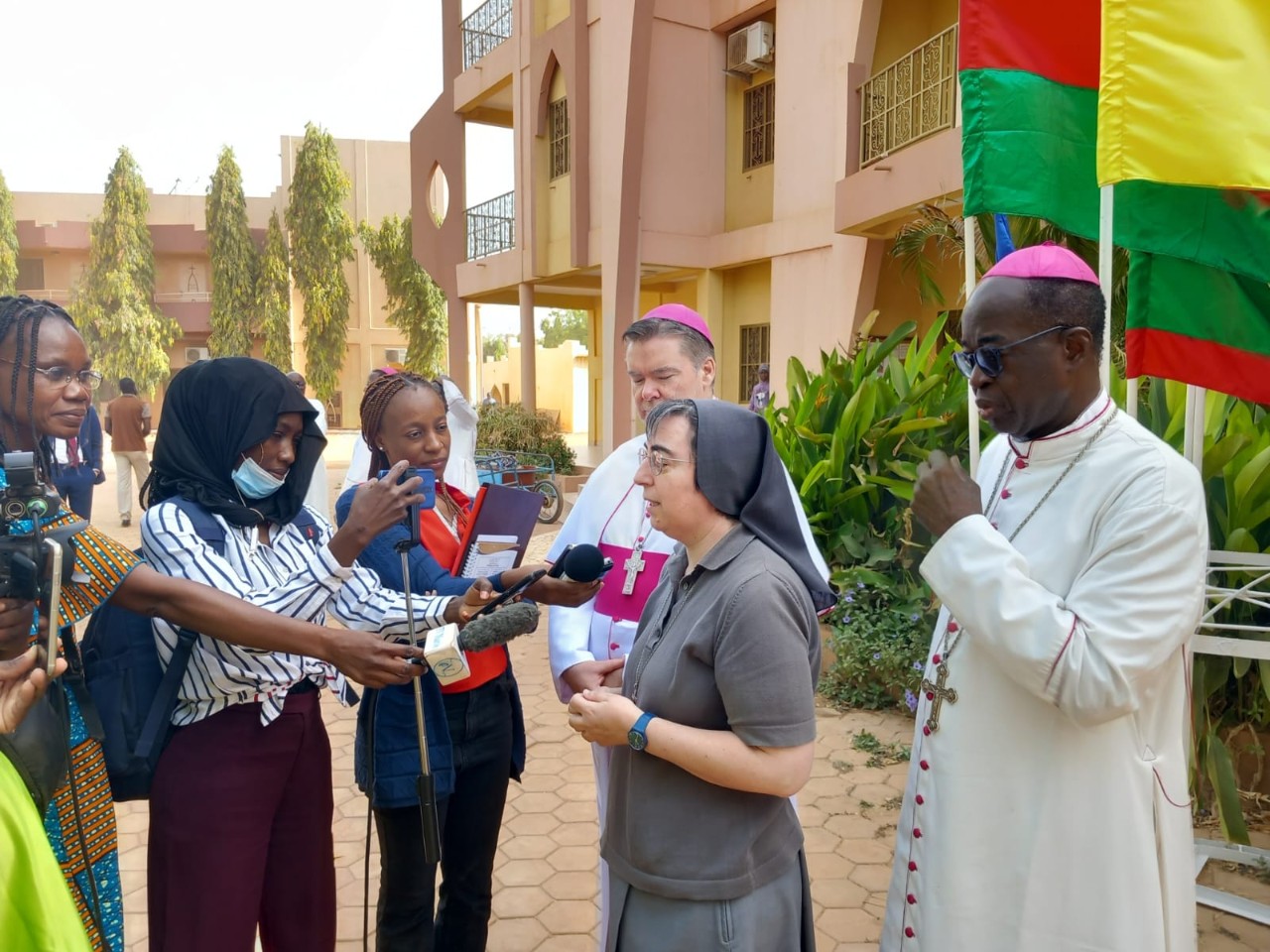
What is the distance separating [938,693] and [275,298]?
104 ft

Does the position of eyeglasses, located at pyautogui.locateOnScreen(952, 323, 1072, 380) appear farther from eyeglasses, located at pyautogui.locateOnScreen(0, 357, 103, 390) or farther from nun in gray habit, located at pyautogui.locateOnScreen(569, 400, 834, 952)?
eyeglasses, located at pyautogui.locateOnScreen(0, 357, 103, 390)

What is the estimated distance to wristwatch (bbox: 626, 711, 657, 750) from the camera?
1.70 metres

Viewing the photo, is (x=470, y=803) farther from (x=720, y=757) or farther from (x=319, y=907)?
(x=720, y=757)

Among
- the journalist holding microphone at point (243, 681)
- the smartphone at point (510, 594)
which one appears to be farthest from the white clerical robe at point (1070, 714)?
the journalist holding microphone at point (243, 681)

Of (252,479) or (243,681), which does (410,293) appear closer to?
(252,479)

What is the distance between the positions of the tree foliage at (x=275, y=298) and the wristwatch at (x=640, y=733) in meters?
30.4

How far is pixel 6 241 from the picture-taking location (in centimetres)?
3203

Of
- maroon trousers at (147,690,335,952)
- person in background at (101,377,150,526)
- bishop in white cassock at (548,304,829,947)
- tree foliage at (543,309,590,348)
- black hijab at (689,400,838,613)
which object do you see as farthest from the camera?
tree foliage at (543,309,590,348)

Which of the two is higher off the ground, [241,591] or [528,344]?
[528,344]

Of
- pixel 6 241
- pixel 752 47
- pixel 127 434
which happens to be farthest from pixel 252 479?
pixel 6 241

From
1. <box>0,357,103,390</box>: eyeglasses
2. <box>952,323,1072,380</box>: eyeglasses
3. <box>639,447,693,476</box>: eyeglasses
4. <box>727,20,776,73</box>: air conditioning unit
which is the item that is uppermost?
<box>727,20,776,73</box>: air conditioning unit

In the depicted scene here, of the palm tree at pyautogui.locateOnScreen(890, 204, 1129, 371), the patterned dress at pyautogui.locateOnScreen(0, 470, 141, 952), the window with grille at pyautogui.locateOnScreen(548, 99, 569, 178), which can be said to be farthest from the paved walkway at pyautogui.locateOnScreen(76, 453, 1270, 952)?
the window with grille at pyautogui.locateOnScreen(548, 99, 569, 178)

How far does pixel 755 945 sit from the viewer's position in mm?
1735

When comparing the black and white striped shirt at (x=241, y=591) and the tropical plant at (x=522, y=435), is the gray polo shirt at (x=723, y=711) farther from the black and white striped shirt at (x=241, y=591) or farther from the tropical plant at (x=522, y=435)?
the tropical plant at (x=522, y=435)
